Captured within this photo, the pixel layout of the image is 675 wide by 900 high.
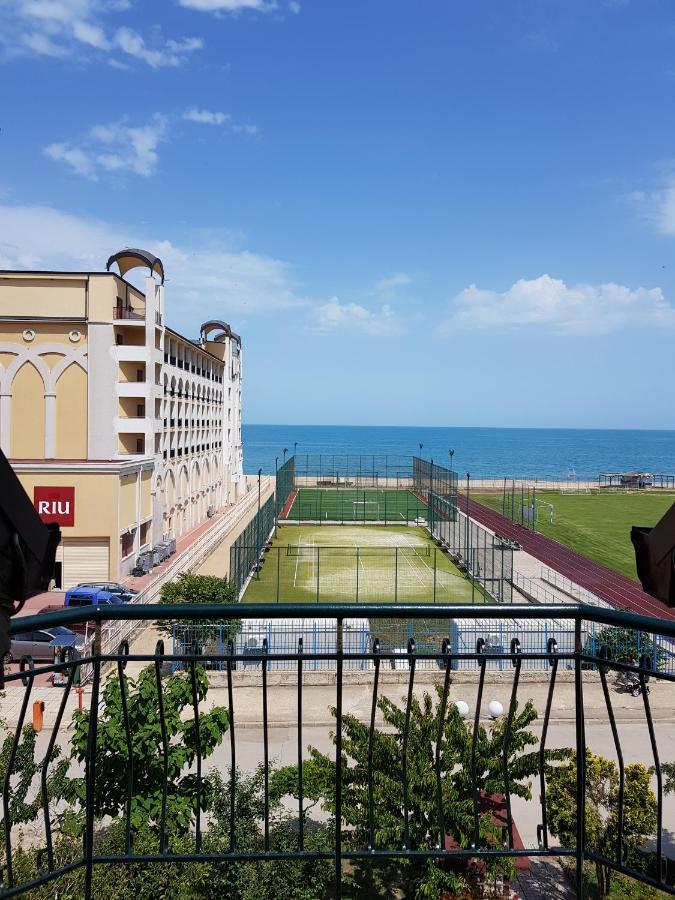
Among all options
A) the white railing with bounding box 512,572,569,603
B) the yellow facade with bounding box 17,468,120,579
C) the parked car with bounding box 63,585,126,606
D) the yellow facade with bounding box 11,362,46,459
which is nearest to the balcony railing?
the parked car with bounding box 63,585,126,606

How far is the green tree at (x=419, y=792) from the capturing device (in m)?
7.42

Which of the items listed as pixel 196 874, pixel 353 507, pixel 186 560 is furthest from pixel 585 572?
pixel 196 874

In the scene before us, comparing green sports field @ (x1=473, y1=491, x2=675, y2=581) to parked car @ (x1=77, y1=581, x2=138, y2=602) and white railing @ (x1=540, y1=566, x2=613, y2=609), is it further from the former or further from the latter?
parked car @ (x1=77, y1=581, x2=138, y2=602)

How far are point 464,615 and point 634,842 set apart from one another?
7363 millimetres

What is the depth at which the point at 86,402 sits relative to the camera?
87.5 feet

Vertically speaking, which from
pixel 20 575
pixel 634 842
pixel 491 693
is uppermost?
pixel 20 575

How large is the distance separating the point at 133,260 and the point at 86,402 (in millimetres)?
7230

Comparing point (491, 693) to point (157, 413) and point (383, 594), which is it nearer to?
point (383, 594)

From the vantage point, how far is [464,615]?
3.04 metres

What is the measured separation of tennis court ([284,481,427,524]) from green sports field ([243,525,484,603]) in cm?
→ 586

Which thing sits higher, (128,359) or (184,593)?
(128,359)

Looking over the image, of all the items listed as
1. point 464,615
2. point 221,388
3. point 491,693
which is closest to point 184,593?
point 491,693

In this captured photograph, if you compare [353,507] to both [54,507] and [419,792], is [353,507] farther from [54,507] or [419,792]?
[419,792]

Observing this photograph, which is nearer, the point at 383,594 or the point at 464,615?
the point at 464,615
